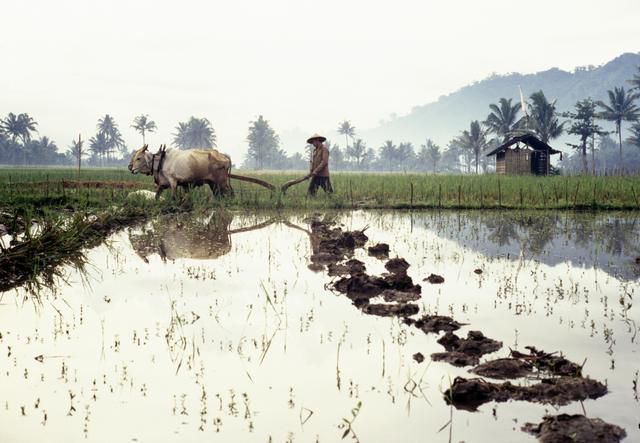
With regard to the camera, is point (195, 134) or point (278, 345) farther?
point (195, 134)

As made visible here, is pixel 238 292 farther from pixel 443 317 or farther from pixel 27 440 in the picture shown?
pixel 27 440

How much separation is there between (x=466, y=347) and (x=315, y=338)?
1034mm

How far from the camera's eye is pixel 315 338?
13.5 feet

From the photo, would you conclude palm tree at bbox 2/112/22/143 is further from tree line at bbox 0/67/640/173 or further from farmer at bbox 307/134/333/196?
farmer at bbox 307/134/333/196

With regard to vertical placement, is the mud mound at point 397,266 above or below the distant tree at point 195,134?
below

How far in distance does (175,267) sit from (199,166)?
7.64 m

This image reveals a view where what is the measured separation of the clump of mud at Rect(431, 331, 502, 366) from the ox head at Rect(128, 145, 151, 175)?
Result: 35.9ft

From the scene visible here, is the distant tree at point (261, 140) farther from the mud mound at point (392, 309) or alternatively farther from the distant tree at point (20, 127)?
the mud mound at point (392, 309)

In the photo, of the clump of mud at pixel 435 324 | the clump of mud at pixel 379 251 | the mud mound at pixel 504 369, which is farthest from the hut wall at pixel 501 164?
the mud mound at pixel 504 369

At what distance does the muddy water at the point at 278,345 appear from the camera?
9.34ft

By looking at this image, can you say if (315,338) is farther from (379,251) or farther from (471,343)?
(379,251)

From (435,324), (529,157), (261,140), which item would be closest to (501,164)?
(529,157)

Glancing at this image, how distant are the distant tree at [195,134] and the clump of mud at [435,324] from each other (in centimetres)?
9404

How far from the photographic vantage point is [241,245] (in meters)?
8.28
